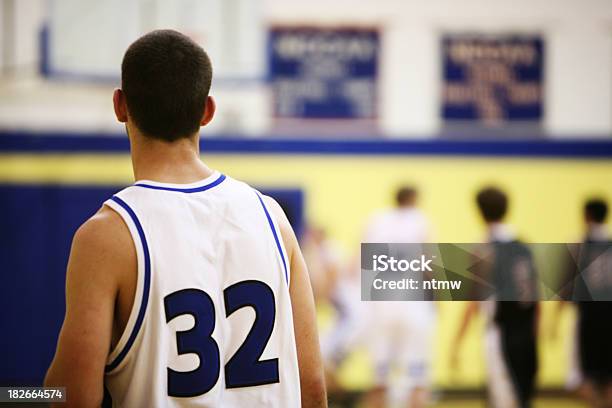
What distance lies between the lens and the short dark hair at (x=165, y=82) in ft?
5.06

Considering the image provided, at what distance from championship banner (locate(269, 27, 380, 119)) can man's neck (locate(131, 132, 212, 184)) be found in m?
5.60

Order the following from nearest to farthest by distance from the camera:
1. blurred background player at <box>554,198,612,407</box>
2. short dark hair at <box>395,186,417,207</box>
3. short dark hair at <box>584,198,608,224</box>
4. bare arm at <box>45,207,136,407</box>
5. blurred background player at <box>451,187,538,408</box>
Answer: bare arm at <box>45,207,136,407</box> → blurred background player at <box>451,187,538,408</box> → blurred background player at <box>554,198,612,407</box> → short dark hair at <box>584,198,608,224</box> → short dark hair at <box>395,186,417,207</box>

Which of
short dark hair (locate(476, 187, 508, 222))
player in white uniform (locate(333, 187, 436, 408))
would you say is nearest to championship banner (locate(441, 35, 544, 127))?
player in white uniform (locate(333, 187, 436, 408))

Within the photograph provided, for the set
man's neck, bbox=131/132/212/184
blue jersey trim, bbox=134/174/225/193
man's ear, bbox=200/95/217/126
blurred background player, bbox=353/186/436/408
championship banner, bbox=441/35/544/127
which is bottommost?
blurred background player, bbox=353/186/436/408

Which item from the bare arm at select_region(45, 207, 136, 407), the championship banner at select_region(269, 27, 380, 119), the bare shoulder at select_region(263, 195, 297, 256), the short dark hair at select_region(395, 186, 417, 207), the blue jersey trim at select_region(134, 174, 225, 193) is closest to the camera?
the bare arm at select_region(45, 207, 136, 407)

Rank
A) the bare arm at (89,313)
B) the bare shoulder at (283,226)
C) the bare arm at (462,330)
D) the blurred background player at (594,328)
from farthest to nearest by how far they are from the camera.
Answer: the bare arm at (462,330) < the blurred background player at (594,328) < the bare shoulder at (283,226) < the bare arm at (89,313)

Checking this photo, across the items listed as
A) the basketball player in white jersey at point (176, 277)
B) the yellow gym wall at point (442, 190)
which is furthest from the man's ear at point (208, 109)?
the yellow gym wall at point (442, 190)

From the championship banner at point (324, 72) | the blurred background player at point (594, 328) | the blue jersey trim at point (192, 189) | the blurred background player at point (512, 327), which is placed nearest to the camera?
the blue jersey trim at point (192, 189)

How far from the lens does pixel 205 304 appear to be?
153 centimetres

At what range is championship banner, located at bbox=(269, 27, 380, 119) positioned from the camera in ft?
23.6

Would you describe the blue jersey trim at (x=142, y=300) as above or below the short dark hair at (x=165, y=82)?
below

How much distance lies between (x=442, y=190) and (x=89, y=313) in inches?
193

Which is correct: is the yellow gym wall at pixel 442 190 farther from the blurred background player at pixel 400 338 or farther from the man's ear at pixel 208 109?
the man's ear at pixel 208 109

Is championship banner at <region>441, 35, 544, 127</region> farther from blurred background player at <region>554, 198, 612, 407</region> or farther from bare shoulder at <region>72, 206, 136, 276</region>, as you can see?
bare shoulder at <region>72, 206, 136, 276</region>
